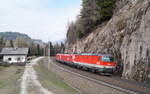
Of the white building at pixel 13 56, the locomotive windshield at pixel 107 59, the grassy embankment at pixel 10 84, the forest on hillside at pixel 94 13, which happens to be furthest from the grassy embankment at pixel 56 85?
the white building at pixel 13 56

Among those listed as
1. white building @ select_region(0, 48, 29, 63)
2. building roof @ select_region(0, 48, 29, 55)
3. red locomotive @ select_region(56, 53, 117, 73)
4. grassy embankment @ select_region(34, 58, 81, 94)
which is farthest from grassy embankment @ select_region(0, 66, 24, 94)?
building roof @ select_region(0, 48, 29, 55)

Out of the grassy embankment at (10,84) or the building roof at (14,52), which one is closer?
the grassy embankment at (10,84)

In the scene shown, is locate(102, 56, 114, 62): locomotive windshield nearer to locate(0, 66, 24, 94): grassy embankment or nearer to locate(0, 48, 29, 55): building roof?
locate(0, 66, 24, 94): grassy embankment

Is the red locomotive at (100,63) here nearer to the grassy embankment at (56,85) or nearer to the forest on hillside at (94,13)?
the grassy embankment at (56,85)

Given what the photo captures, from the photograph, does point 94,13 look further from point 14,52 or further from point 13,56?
point 13,56

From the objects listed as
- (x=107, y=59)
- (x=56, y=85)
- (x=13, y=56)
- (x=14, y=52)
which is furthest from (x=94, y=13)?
(x=56, y=85)

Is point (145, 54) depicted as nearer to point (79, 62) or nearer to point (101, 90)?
point (101, 90)

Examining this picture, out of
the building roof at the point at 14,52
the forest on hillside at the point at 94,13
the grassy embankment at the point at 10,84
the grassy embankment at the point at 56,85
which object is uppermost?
the forest on hillside at the point at 94,13

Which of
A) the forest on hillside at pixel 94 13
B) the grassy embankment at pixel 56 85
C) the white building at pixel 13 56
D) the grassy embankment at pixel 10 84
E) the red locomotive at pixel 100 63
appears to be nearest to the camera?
the grassy embankment at pixel 10 84

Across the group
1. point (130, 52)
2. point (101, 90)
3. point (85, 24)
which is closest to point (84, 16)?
point (85, 24)

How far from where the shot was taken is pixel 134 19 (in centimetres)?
2342

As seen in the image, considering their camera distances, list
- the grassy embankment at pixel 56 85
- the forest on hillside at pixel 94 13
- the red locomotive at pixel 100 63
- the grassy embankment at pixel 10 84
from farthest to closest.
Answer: the forest on hillside at pixel 94 13 → the red locomotive at pixel 100 63 → the grassy embankment at pixel 56 85 → the grassy embankment at pixel 10 84

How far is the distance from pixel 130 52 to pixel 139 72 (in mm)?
3323

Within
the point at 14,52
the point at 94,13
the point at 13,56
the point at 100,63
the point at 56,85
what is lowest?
the point at 56,85
